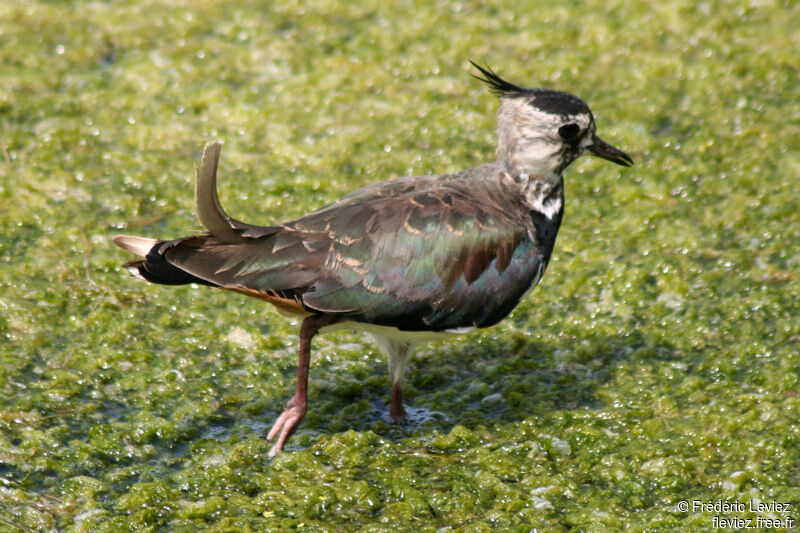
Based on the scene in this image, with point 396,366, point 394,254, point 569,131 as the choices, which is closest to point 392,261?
point 394,254

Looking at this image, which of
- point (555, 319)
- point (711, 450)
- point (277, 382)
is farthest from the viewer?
point (555, 319)

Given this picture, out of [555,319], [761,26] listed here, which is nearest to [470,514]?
[555,319]

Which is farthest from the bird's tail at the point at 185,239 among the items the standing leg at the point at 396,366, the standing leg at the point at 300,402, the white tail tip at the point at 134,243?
the standing leg at the point at 396,366

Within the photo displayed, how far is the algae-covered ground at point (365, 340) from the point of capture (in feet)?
15.3

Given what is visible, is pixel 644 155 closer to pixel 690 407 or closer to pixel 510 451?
pixel 690 407

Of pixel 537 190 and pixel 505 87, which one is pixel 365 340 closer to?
pixel 537 190

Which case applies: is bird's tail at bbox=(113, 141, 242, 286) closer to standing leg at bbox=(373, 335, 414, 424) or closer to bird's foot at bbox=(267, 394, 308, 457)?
bird's foot at bbox=(267, 394, 308, 457)

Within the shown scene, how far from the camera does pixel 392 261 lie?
15.7 ft

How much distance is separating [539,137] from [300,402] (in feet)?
6.07

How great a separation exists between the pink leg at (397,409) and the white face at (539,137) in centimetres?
135

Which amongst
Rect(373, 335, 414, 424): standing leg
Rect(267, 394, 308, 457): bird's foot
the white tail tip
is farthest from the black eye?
the white tail tip

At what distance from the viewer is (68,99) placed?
7.60m

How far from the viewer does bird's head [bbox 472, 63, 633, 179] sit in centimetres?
528

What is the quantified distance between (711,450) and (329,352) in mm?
2197
